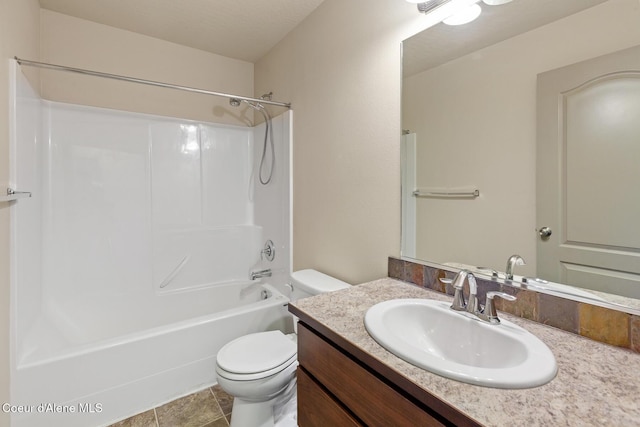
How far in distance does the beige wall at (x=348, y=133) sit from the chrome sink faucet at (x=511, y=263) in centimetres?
46

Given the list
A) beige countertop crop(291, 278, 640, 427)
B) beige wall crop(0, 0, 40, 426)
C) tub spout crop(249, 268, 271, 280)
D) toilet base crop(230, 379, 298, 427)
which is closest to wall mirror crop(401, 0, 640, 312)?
beige countertop crop(291, 278, 640, 427)

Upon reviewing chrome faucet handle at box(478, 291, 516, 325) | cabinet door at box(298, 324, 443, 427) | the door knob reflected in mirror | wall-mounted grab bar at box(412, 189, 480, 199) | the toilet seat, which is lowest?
the toilet seat

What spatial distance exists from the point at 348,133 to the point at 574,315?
121cm

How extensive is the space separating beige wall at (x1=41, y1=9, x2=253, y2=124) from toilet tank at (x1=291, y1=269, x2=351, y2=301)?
1.79m

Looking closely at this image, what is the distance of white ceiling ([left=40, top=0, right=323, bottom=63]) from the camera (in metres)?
1.85

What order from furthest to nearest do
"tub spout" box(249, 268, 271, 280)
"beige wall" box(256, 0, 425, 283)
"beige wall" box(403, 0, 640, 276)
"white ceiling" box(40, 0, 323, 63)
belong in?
"tub spout" box(249, 268, 271, 280)
"white ceiling" box(40, 0, 323, 63)
"beige wall" box(256, 0, 425, 283)
"beige wall" box(403, 0, 640, 276)

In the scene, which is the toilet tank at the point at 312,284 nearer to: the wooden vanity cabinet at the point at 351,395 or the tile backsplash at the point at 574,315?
the wooden vanity cabinet at the point at 351,395

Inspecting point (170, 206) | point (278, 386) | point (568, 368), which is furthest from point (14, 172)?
point (568, 368)

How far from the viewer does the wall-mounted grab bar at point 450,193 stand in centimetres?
110

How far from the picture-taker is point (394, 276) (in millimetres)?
1340

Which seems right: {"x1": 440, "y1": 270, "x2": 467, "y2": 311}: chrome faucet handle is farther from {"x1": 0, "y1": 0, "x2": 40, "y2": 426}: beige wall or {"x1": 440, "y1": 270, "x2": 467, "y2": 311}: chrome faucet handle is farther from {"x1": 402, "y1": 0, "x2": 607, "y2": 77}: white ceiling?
{"x1": 0, "y1": 0, "x2": 40, "y2": 426}: beige wall

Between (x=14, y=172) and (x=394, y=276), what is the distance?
1.95m

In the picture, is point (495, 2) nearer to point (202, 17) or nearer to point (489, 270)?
point (489, 270)

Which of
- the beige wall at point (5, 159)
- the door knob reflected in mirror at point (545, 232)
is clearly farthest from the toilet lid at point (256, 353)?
the door knob reflected in mirror at point (545, 232)
